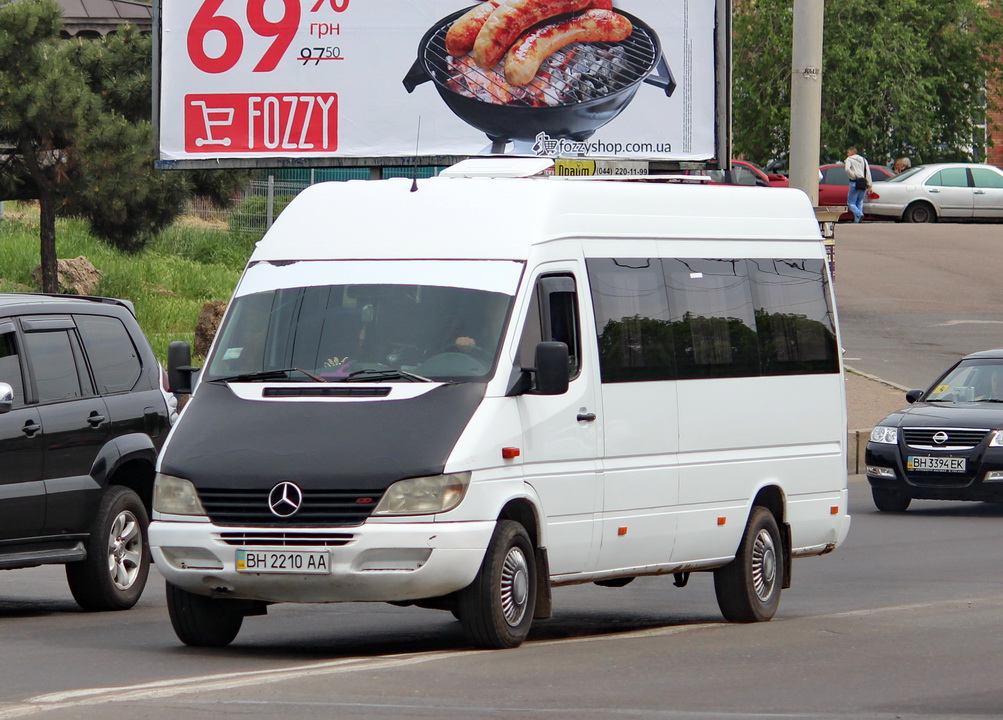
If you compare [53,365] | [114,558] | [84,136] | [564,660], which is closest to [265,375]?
[564,660]

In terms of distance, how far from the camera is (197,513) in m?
9.16

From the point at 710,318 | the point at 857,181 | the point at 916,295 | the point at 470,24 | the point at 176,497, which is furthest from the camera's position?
the point at 857,181

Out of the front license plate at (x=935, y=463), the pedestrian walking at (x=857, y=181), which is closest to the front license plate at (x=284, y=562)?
the front license plate at (x=935, y=463)

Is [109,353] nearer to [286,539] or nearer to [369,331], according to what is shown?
[369,331]

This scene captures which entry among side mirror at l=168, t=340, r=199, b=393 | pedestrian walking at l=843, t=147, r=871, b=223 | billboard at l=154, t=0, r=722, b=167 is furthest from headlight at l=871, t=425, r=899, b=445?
pedestrian walking at l=843, t=147, r=871, b=223

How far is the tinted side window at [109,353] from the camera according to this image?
1199 cm

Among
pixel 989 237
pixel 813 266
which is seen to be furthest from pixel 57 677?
pixel 989 237

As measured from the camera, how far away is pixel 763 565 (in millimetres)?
11516

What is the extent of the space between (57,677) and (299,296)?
2359 mm

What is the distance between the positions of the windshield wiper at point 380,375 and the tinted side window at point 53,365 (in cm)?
281

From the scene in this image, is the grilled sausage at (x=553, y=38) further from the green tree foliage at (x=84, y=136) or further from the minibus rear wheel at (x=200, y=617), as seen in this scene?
the minibus rear wheel at (x=200, y=617)

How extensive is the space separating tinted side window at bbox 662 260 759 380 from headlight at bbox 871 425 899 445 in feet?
23.9

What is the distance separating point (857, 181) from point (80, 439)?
1249 inches

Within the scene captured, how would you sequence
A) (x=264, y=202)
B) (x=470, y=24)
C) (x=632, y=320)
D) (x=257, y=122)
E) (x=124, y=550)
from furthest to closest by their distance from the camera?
1. (x=264, y=202)
2. (x=257, y=122)
3. (x=470, y=24)
4. (x=124, y=550)
5. (x=632, y=320)
